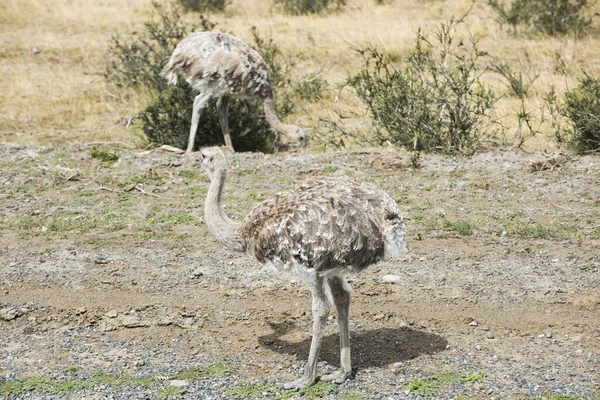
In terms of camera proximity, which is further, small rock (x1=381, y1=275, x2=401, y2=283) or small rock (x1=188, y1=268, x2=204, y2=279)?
small rock (x1=188, y1=268, x2=204, y2=279)

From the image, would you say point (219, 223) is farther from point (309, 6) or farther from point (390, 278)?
point (309, 6)

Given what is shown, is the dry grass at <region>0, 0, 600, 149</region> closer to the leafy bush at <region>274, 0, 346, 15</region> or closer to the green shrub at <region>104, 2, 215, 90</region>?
the green shrub at <region>104, 2, 215, 90</region>

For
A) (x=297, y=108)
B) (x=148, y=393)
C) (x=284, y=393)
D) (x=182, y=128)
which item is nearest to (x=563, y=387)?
(x=284, y=393)

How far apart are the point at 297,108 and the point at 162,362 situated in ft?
31.7

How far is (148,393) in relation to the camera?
5.77m

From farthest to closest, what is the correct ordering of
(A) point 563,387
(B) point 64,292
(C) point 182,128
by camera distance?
(C) point 182,128
(B) point 64,292
(A) point 563,387

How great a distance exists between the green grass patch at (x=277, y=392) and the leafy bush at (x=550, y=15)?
15.5 m

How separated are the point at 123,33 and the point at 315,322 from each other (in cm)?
1719

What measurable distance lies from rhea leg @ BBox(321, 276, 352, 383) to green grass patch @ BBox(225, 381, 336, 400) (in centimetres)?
9

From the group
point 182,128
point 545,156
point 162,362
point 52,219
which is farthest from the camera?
point 182,128

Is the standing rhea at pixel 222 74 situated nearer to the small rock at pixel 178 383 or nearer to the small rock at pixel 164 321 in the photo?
the small rock at pixel 164 321

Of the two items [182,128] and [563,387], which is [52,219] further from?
[563,387]

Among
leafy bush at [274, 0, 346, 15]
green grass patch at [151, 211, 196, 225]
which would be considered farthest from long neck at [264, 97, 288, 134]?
leafy bush at [274, 0, 346, 15]

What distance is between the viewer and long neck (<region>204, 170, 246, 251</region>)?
592 centimetres
